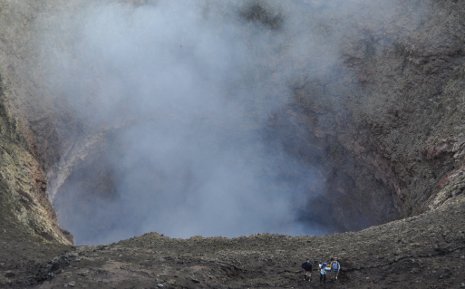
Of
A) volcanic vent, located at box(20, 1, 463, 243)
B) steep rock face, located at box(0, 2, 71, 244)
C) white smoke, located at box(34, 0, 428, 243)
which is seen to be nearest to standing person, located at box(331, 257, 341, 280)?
steep rock face, located at box(0, 2, 71, 244)

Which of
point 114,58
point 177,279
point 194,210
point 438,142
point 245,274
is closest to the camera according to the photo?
point 177,279

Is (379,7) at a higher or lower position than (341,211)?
higher

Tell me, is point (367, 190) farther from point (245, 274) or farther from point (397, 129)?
point (245, 274)

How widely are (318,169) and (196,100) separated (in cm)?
826

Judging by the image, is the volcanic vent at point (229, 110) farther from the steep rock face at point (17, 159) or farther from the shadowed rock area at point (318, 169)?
the steep rock face at point (17, 159)

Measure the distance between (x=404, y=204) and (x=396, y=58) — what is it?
8.19 meters

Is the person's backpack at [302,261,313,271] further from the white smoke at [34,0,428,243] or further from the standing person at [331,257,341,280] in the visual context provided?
the white smoke at [34,0,428,243]

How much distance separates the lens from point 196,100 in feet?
116

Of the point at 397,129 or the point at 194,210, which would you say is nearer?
the point at 397,129

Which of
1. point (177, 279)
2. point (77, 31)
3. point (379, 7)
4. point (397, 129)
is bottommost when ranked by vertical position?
point (177, 279)

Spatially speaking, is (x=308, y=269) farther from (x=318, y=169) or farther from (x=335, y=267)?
(x=318, y=169)

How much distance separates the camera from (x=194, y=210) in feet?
122

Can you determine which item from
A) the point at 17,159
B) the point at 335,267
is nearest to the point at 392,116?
the point at 335,267

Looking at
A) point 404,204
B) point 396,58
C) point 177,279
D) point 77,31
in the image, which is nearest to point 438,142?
point 404,204
